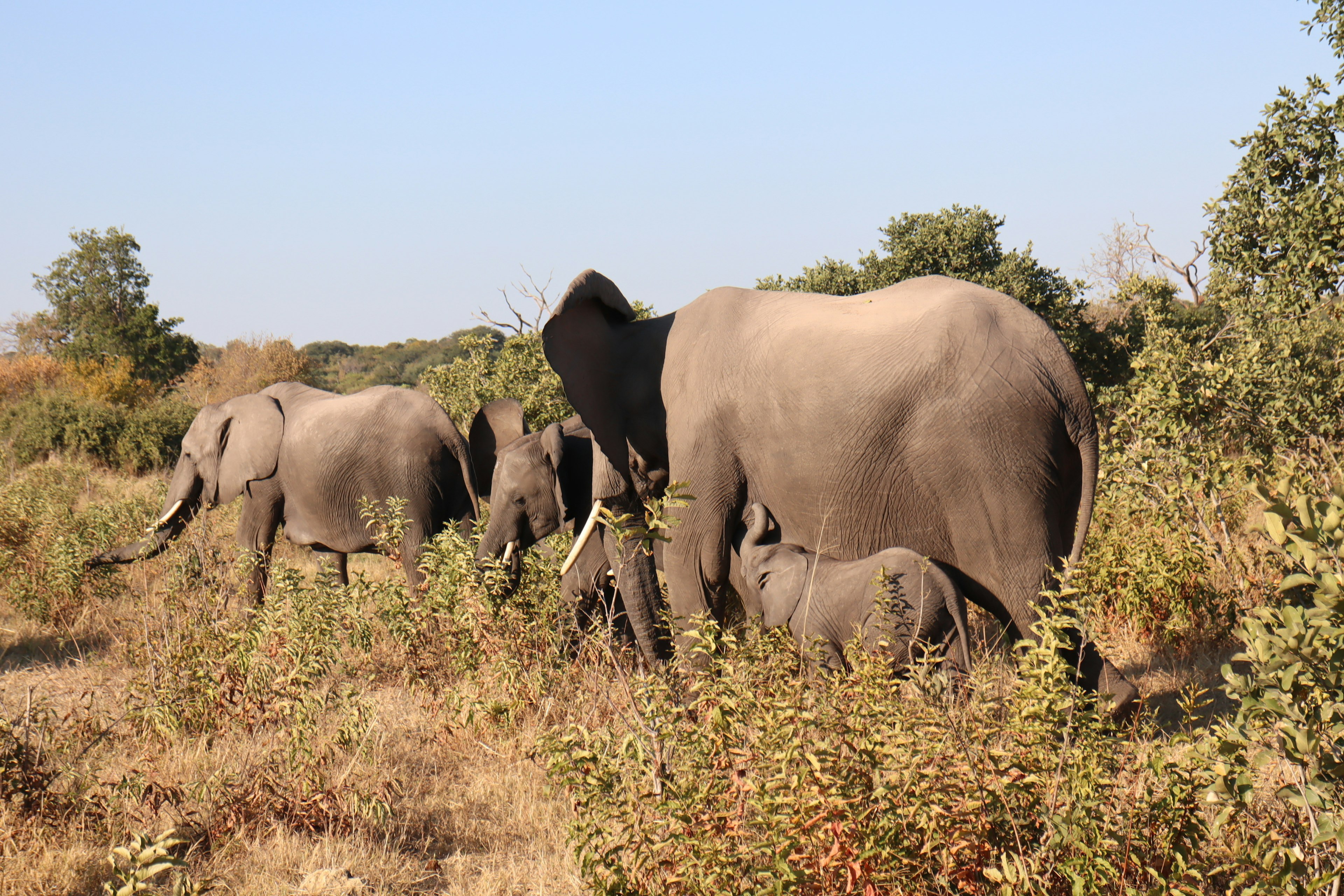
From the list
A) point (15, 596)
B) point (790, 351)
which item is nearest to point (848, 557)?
point (790, 351)

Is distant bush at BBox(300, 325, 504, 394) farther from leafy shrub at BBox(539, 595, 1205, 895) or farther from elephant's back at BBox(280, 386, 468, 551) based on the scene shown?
leafy shrub at BBox(539, 595, 1205, 895)

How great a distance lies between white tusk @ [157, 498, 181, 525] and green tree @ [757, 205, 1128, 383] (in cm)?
966

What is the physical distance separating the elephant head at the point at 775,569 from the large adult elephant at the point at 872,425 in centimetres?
8

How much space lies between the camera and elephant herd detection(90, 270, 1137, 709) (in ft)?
14.5

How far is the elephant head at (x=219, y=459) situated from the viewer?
31.1 feet

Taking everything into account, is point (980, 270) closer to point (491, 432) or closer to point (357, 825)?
point (491, 432)

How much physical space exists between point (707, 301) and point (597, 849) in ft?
10.2

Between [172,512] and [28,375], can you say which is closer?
[172,512]

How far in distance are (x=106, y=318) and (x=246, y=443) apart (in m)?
30.1

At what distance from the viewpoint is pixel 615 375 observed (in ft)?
18.4

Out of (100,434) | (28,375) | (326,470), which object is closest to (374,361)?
(28,375)

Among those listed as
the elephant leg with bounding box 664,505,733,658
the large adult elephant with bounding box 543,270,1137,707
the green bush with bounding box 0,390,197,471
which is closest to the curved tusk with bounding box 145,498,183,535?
the large adult elephant with bounding box 543,270,1137,707

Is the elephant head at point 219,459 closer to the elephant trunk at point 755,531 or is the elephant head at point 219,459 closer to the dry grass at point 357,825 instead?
the dry grass at point 357,825

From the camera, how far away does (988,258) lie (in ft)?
56.1
